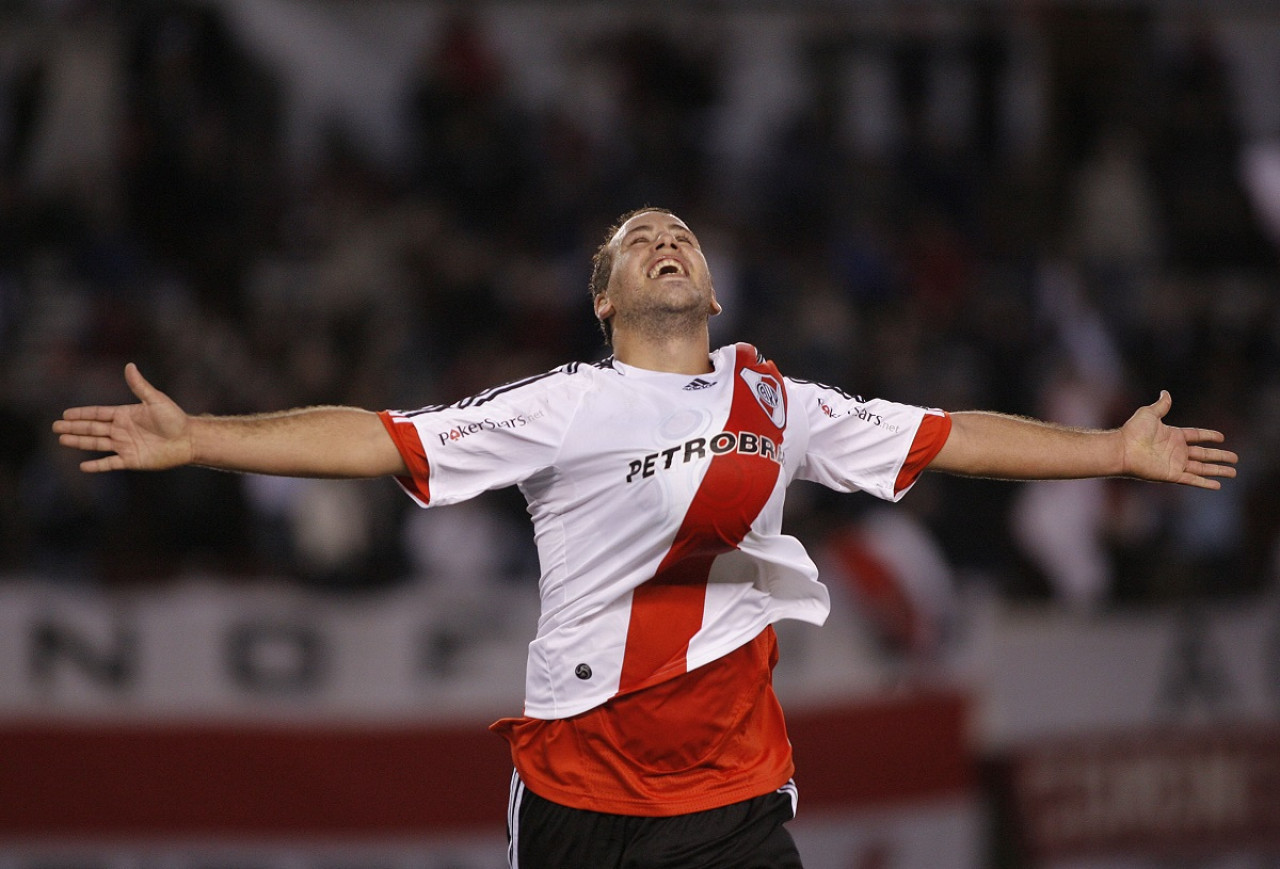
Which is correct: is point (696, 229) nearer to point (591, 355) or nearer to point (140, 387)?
point (591, 355)

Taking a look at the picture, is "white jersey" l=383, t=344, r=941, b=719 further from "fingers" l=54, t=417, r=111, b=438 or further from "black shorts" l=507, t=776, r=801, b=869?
"fingers" l=54, t=417, r=111, b=438

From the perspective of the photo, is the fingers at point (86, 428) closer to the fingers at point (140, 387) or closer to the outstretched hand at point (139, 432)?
the outstretched hand at point (139, 432)

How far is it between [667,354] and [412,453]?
825 millimetres

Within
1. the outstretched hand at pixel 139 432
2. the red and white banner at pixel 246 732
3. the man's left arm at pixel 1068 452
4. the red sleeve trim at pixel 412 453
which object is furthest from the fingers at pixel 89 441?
the red and white banner at pixel 246 732

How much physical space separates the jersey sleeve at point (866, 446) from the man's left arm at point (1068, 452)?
0.24 ft

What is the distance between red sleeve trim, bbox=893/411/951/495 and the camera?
189 inches

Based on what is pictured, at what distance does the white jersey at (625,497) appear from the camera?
14.6ft

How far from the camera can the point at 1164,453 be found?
4.85 m

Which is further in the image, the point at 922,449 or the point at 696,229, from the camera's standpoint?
the point at 696,229

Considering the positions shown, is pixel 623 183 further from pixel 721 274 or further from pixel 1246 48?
pixel 1246 48

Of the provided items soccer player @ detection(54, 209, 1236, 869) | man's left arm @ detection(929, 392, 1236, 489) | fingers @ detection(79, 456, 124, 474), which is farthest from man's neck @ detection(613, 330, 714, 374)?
fingers @ detection(79, 456, 124, 474)

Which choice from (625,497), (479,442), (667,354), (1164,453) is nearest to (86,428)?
(479,442)

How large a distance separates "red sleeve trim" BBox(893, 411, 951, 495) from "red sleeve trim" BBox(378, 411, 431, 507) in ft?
4.65

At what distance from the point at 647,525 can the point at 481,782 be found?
388 cm
